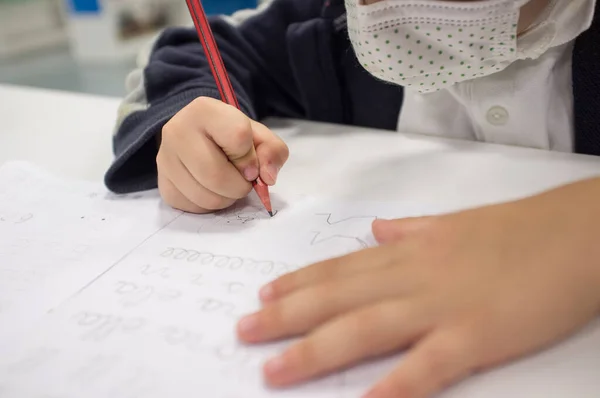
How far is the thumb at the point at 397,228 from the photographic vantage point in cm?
30

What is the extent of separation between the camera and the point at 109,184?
0.44m

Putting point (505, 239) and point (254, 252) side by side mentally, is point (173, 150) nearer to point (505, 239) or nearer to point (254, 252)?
point (254, 252)

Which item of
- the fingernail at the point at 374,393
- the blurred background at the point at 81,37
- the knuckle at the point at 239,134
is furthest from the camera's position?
the blurred background at the point at 81,37

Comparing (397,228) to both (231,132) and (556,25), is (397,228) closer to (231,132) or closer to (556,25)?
(231,132)

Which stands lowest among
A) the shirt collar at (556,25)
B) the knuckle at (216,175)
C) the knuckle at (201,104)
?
the knuckle at (216,175)

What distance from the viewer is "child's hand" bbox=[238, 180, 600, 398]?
238mm

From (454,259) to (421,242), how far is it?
0.02 meters

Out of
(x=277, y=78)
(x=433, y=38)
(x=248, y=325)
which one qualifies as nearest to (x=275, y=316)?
(x=248, y=325)

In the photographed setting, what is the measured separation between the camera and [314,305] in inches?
10.3

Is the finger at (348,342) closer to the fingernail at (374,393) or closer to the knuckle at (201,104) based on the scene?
the fingernail at (374,393)

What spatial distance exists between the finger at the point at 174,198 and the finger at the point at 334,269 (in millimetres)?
124

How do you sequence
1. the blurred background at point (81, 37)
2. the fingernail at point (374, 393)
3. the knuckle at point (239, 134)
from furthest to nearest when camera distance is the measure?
the blurred background at point (81, 37), the knuckle at point (239, 134), the fingernail at point (374, 393)

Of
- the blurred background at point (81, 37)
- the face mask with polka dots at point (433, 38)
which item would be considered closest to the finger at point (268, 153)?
the face mask with polka dots at point (433, 38)

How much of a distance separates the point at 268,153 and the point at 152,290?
0.13 m
